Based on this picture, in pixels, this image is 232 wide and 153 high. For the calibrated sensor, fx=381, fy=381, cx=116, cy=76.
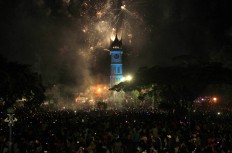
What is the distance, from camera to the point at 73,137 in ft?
66.8

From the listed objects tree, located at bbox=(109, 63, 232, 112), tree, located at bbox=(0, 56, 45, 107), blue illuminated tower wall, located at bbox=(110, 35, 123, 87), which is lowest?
tree, located at bbox=(0, 56, 45, 107)

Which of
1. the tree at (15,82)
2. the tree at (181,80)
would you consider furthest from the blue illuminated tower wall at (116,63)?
the tree at (15,82)

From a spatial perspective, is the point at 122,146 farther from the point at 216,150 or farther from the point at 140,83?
the point at 140,83

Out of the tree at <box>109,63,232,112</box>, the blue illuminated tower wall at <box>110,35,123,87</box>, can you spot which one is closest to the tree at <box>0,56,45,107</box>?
the tree at <box>109,63,232,112</box>

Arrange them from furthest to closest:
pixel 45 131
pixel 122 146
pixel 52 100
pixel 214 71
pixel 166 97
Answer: pixel 52 100 < pixel 166 97 < pixel 214 71 < pixel 45 131 < pixel 122 146

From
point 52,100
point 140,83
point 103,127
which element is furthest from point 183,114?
point 52,100

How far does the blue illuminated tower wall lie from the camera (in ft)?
379

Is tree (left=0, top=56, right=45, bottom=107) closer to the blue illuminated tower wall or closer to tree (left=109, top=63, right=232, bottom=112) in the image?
tree (left=109, top=63, right=232, bottom=112)

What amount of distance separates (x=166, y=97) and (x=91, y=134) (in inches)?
1152

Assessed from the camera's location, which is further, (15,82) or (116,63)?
(116,63)

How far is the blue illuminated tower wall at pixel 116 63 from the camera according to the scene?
4552 inches

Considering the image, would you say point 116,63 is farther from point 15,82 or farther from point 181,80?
point 15,82

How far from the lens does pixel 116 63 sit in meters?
116

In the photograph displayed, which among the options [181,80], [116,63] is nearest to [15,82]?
[181,80]
